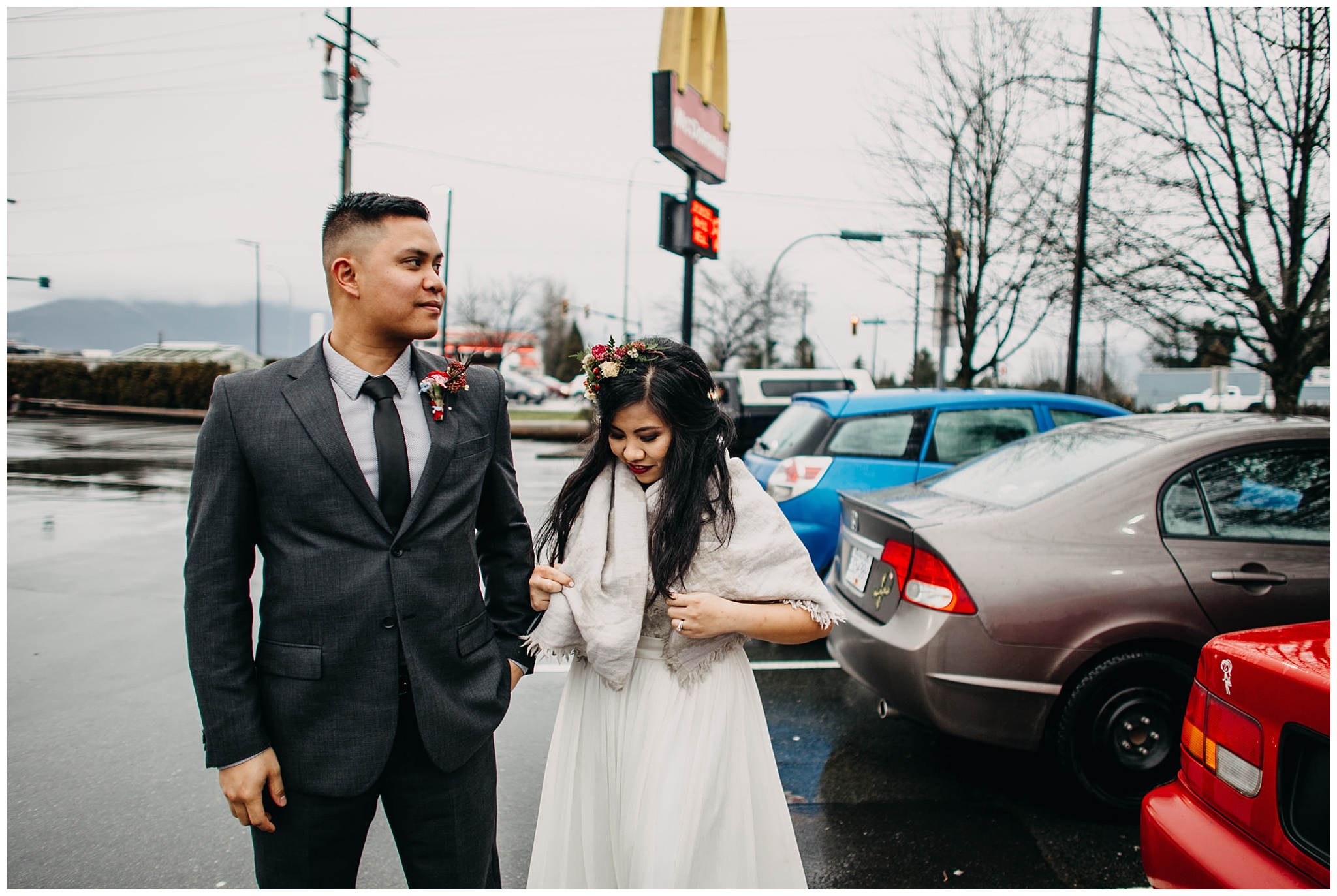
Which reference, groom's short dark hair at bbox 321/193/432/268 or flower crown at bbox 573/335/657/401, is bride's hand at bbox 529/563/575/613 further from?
groom's short dark hair at bbox 321/193/432/268

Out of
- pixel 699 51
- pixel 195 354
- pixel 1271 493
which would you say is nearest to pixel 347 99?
pixel 699 51

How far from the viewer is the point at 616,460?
2096 mm

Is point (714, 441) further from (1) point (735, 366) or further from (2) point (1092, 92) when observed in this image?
(1) point (735, 366)

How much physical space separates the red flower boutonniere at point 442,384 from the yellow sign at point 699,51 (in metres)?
7.63

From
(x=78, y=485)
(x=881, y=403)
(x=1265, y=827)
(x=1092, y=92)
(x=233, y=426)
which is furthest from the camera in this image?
(x=78, y=485)

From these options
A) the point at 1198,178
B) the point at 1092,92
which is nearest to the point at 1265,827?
the point at 1198,178

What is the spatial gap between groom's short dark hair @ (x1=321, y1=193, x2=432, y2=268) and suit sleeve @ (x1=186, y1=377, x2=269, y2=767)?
41 centimetres

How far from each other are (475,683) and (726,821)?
0.70 m

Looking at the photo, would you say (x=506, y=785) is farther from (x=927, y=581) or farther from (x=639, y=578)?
(x=927, y=581)

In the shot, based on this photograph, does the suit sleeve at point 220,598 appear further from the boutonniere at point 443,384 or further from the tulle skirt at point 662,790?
the tulle skirt at point 662,790

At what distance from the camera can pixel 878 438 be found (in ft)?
18.4

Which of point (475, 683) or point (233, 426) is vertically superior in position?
point (233, 426)

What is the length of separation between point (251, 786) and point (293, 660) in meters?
0.26

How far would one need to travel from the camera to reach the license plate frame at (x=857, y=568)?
3598 mm
